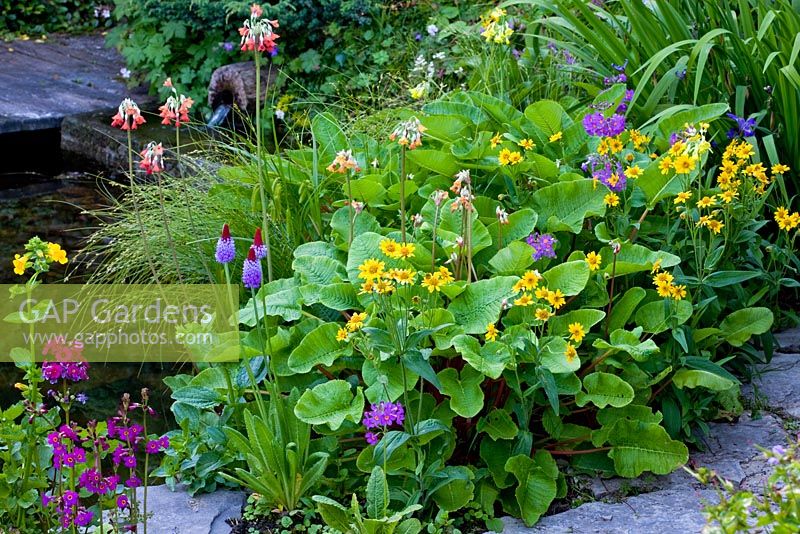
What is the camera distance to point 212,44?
6695 millimetres

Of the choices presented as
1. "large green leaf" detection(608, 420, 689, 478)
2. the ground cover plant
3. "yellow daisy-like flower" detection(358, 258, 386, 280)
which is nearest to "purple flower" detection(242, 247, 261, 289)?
the ground cover plant

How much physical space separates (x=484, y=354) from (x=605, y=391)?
33 centimetres

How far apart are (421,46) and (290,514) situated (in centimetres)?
414

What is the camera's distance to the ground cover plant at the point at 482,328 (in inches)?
85.2

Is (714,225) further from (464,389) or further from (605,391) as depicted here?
(464,389)

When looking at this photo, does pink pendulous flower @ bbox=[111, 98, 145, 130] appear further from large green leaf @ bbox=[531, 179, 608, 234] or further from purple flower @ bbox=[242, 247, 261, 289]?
large green leaf @ bbox=[531, 179, 608, 234]

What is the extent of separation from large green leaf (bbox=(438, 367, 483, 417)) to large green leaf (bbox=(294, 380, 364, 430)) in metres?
0.21

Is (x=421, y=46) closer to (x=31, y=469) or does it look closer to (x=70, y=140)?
(x=70, y=140)

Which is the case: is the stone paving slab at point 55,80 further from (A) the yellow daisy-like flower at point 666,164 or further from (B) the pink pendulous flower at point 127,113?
(A) the yellow daisy-like flower at point 666,164

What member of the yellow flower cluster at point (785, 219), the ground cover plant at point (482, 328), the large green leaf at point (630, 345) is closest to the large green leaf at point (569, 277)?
the ground cover plant at point (482, 328)

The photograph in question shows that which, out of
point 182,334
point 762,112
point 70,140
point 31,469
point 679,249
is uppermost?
point 762,112

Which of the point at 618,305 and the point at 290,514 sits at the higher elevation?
the point at 618,305

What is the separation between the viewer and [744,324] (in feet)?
8.46

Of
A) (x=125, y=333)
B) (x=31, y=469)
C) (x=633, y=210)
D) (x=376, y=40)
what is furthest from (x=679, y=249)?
(x=376, y=40)
